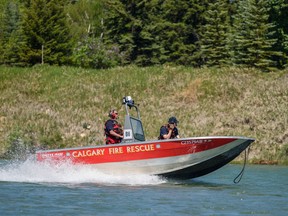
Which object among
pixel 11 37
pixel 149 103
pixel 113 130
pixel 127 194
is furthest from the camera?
pixel 11 37

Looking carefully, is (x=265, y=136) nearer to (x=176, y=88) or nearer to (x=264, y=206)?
(x=176, y=88)

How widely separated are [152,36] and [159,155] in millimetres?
42850

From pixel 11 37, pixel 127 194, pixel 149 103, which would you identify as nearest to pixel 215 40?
pixel 149 103

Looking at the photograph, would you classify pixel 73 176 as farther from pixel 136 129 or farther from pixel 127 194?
pixel 127 194

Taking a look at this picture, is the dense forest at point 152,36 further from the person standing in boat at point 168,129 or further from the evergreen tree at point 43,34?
the person standing in boat at point 168,129

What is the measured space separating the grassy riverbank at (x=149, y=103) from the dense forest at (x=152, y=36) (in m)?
9.98

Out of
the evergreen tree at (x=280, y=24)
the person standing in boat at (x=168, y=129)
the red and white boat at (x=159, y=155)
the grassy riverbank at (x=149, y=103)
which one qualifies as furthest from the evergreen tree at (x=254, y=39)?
the red and white boat at (x=159, y=155)

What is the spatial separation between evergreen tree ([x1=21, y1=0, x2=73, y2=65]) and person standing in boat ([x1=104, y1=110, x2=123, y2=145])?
38417 millimetres

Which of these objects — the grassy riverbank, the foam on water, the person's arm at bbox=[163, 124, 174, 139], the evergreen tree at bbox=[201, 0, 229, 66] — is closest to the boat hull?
the foam on water

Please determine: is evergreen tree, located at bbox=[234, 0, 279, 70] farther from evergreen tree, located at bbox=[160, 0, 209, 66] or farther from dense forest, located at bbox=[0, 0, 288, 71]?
evergreen tree, located at bbox=[160, 0, 209, 66]

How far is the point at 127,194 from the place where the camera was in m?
16.7

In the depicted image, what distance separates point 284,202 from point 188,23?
164 ft

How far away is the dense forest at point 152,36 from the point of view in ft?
181

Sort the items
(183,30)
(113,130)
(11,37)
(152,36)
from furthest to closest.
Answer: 1. (11,37)
2. (183,30)
3. (152,36)
4. (113,130)
